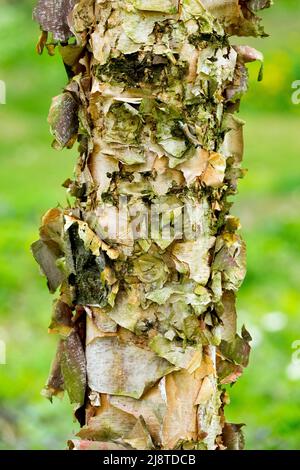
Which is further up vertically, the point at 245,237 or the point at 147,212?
the point at 245,237

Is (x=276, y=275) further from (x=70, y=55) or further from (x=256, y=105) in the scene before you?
(x=256, y=105)

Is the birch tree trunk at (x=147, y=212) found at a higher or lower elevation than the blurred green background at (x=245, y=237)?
lower

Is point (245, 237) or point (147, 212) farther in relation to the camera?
point (245, 237)

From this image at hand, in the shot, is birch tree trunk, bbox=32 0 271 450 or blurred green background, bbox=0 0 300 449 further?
blurred green background, bbox=0 0 300 449

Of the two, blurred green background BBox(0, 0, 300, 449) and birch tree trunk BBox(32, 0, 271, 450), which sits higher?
blurred green background BBox(0, 0, 300, 449)
